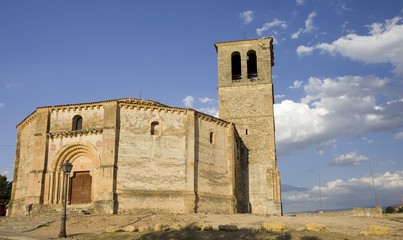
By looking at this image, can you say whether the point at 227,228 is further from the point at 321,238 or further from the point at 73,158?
the point at 73,158

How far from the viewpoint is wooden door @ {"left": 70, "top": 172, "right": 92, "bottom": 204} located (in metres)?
26.1

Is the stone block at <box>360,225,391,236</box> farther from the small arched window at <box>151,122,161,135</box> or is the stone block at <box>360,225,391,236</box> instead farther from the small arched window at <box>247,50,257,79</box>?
the small arched window at <box>247,50,257,79</box>

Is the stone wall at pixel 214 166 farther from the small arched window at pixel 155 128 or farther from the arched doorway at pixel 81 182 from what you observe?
the arched doorway at pixel 81 182

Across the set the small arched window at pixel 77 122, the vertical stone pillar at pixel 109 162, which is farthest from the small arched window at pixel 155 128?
the small arched window at pixel 77 122

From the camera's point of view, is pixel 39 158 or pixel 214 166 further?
pixel 214 166

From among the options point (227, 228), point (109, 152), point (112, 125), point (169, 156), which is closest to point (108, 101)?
point (112, 125)

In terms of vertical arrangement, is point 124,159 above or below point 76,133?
below

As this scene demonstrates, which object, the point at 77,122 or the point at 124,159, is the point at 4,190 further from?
the point at 124,159

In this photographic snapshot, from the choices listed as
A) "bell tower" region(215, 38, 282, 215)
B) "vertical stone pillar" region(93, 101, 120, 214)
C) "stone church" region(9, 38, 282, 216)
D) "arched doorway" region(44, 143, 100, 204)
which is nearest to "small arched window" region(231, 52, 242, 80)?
"bell tower" region(215, 38, 282, 215)

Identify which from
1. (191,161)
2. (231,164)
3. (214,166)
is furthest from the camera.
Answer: (231,164)

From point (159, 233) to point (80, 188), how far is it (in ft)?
41.3

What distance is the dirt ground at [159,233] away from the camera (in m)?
14.8

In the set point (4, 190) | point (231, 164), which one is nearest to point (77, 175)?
point (231, 164)

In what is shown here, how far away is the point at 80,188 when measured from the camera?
26391 millimetres
